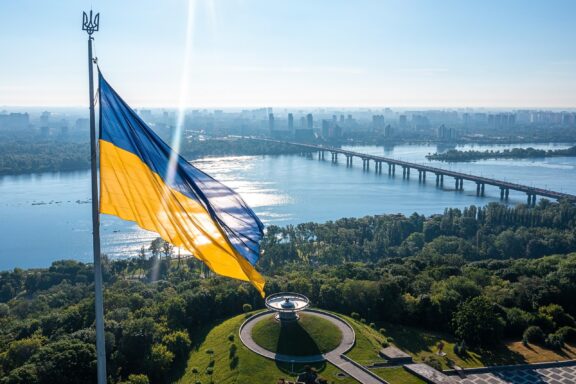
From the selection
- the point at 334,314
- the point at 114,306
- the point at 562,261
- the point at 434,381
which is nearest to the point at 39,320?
the point at 114,306

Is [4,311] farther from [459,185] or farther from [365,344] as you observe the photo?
[459,185]

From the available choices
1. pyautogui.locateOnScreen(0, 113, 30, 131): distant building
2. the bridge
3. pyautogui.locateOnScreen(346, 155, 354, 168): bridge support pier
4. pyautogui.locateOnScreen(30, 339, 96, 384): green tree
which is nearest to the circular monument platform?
pyautogui.locateOnScreen(30, 339, 96, 384): green tree

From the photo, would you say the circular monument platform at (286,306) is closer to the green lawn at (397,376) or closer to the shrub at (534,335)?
the green lawn at (397,376)

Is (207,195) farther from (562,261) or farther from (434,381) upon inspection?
(562,261)

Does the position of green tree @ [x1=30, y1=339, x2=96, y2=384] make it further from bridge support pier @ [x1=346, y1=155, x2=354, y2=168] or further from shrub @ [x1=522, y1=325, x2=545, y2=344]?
bridge support pier @ [x1=346, y1=155, x2=354, y2=168]

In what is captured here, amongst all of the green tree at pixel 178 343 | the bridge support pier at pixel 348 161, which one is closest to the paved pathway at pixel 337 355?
the green tree at pixel 178 343

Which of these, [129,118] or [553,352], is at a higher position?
[129,118]
